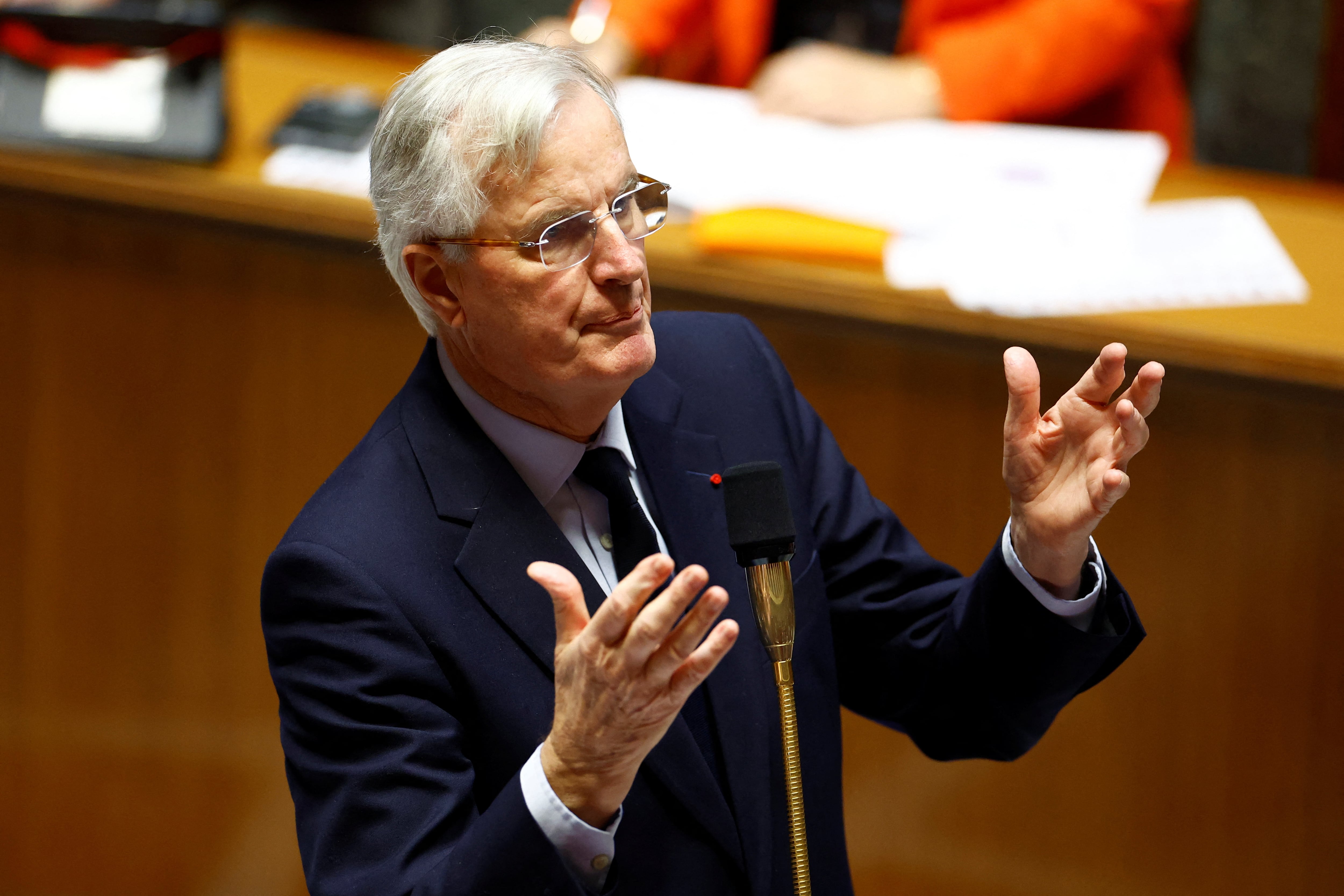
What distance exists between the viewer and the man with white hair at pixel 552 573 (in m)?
1.02

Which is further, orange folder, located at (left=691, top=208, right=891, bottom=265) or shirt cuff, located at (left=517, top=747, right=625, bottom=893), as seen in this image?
orange folder, located at (left=691, top=208, right=891, bottom=265)

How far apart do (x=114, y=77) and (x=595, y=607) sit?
149cm

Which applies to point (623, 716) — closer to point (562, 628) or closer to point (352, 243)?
point (562, 628)

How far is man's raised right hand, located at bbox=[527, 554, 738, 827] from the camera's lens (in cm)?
87

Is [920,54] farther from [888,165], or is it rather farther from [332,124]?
[332,124]

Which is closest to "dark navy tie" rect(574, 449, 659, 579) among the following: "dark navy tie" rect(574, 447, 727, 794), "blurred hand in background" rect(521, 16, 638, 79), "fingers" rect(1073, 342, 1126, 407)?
"dark navy tie" rect(574, 447, 727, 794)

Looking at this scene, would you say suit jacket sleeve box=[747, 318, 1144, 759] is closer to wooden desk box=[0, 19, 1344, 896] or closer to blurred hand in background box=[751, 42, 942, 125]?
wooden desk box=[0, 19, 1344, 896]

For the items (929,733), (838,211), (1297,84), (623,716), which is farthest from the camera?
(1297,84)

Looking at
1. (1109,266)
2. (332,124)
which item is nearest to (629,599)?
(1109,266)

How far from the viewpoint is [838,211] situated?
1.99m

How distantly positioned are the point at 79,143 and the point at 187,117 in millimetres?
161

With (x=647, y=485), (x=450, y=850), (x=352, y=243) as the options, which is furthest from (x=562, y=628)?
(x=352, y=243)

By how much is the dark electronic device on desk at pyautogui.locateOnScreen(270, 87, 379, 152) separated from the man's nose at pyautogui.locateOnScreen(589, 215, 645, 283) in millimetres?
1162

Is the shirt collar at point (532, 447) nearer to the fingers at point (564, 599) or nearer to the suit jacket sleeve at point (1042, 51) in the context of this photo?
the fingers at point (564, 599)
